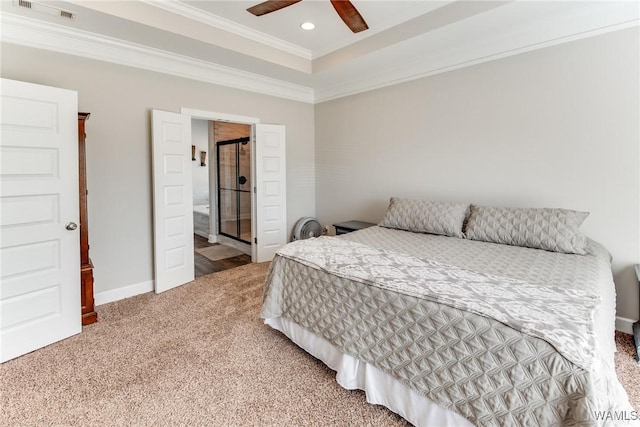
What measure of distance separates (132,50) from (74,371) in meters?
2.80

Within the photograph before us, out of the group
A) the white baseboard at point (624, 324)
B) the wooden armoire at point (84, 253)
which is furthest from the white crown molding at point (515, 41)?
the wooden armoire at point (84, 253)

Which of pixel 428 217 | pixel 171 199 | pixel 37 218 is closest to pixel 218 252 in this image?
pixel 171 199

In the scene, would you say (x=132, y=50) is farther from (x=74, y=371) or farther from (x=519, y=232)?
(x=519, y=232)

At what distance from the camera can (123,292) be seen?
3.19 m

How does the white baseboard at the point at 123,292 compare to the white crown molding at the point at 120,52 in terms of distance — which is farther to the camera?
the white baseboard at the point at 123,292

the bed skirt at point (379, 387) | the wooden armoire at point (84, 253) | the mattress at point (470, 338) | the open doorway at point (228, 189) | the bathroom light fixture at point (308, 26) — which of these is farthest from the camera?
the open doorway at point (228, 189)

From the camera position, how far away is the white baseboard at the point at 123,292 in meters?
3.04

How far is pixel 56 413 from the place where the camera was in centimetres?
167

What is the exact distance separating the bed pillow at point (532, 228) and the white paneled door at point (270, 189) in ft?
8.44

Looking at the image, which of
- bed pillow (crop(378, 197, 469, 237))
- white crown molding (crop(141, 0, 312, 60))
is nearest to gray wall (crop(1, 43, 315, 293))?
white crown molding (crop(141, 0, 312, 60))

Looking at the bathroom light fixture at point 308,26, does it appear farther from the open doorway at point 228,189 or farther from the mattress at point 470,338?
the mattress at point 470,338

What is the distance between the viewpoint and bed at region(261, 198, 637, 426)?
3.78 feet

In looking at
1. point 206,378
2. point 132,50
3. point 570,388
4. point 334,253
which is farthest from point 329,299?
point 132,50

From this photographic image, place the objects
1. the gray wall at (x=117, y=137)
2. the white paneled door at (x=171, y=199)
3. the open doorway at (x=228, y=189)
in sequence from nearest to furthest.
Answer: the gray wall at (x=117, y=137)
the white paneled door at (x=171, y=199)
the open doorway at (x=228, y=189)
